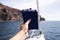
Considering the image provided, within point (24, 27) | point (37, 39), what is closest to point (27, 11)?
point (24, 27)

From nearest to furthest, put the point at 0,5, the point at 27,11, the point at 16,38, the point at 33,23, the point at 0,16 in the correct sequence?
the point at 16,38, the point at 27,11, the point at 33,23, the point at 0,16, the point at 0,5

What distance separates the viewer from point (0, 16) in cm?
11975

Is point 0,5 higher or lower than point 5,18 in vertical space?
higher

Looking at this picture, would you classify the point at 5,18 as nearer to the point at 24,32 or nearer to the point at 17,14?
the point at 17,14

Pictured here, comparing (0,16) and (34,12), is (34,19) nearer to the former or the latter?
(34,12)

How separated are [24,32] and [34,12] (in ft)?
8.50

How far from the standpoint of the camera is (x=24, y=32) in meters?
3.54

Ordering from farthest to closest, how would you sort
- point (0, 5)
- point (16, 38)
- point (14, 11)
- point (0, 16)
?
1. point (14, 11)
2. point (0, 5)
3. point (0, 16)
4. point (16, 38)

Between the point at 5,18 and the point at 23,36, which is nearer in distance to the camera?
the point at 23,36

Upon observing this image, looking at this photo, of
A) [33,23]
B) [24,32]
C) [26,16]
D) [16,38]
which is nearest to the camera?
[16,38]

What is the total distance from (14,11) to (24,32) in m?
163

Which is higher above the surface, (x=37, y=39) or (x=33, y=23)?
(x=33, y=23)

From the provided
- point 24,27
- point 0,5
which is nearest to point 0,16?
point 0,5

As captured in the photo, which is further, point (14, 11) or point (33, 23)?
point (14, 11)
